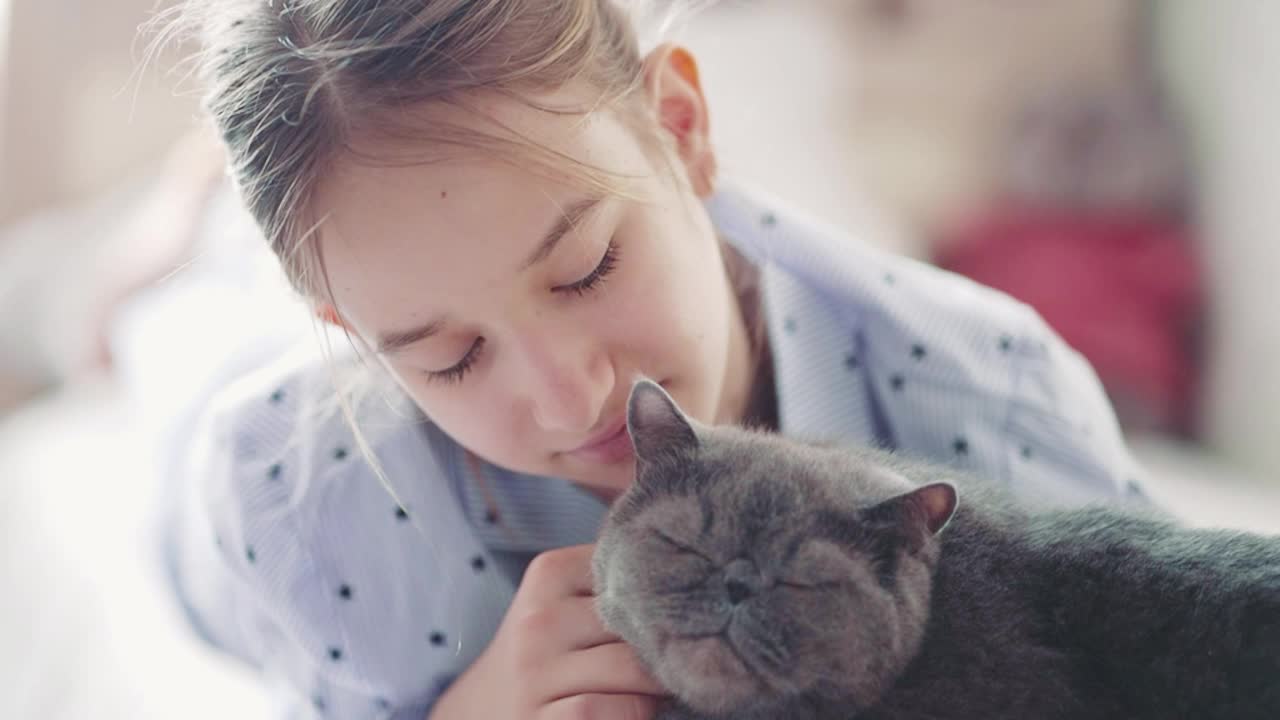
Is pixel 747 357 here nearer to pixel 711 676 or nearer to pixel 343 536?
pixel 343 536

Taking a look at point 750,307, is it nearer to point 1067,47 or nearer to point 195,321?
point 195,321

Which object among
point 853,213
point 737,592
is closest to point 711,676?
point 737,592

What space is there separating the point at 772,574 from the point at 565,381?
0.24 m

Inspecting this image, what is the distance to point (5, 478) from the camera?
1.32 meters

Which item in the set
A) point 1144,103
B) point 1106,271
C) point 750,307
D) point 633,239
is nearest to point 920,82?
point 1144,103

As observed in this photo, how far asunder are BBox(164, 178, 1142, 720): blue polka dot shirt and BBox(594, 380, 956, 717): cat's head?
0.28 m

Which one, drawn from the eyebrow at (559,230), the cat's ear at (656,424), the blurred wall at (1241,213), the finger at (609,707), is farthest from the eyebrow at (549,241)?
the blurred wall at (1241,213)

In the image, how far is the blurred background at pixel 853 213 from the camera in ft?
4.29

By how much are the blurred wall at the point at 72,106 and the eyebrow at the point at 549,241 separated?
1.16 meters

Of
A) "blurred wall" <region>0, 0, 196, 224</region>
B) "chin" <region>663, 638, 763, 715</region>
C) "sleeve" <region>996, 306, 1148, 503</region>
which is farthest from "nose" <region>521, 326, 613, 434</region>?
"blurred wall" <region>0, 0, 196, 224</region>

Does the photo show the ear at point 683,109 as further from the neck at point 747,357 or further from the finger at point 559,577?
the finger at point 559,577

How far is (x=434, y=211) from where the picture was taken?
636mm

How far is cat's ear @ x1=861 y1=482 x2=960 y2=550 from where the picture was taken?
48 centimetres

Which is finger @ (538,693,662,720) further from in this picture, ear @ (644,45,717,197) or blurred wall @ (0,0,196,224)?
blurred wall @ (0,0,196,224)
